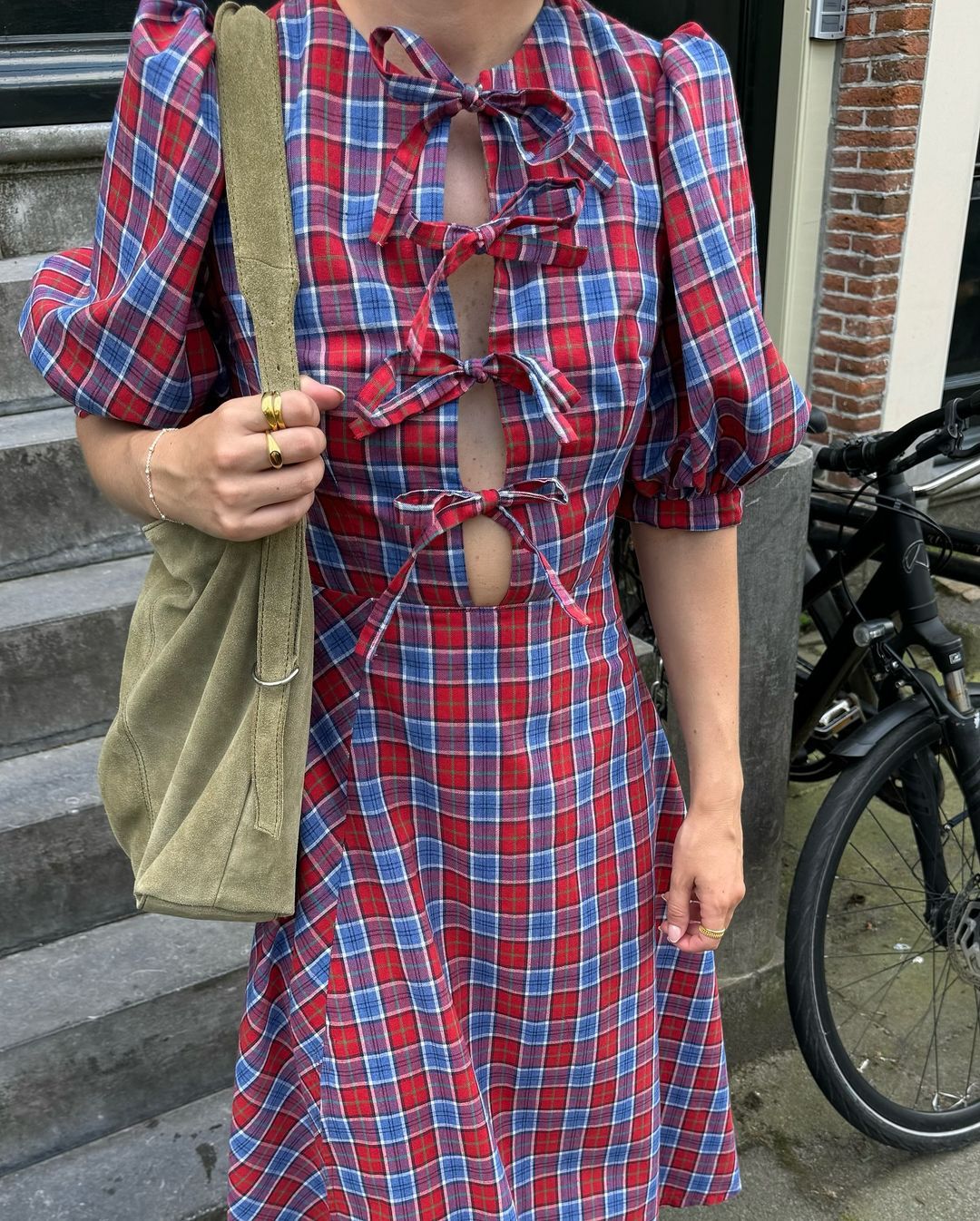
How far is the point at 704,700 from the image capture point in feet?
4.13

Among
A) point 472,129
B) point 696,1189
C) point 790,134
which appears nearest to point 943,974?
point 696,1189

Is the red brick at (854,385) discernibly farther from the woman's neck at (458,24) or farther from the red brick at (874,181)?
the woman's neck at (458,24)

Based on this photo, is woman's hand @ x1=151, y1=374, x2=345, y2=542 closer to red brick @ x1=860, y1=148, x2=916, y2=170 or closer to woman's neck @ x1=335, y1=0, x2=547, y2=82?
woman's neck @ x1=335, y1=0, x2=547, y2=82

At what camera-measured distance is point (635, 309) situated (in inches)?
42.0

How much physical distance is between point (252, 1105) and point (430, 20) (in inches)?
44.5

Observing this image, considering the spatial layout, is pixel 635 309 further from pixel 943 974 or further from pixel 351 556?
pixel 943 974

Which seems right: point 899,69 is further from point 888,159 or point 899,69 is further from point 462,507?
point 462,507

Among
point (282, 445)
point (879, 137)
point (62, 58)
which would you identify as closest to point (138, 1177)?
point (282, 445)

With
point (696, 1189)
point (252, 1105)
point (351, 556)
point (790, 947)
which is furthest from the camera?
point (790, 947)

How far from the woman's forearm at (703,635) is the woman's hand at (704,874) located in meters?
0.02

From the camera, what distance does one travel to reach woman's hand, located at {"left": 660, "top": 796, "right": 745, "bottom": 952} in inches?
48.9

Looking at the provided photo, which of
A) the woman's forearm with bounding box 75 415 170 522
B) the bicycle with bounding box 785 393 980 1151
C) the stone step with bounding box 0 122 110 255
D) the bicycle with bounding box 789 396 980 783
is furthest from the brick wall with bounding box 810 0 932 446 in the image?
the woman's forearm with bounding box 75 415 170 522

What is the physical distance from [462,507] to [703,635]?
36cm

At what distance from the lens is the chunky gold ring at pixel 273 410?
0.90 meters
